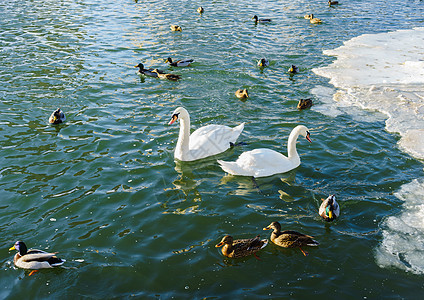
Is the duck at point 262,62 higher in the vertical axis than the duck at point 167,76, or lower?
higher

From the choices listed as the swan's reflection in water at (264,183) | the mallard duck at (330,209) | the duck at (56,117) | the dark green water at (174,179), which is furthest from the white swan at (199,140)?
the duck at (56,117)

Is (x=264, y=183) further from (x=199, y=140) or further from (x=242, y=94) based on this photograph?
(x=242, y=94)

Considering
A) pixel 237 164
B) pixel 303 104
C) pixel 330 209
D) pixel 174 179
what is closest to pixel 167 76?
pixel 303 104

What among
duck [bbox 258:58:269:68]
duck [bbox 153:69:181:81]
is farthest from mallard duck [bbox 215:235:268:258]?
duck [bbox 258:58:269:68]

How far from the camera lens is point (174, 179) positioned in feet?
32.6

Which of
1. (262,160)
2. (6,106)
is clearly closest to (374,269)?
(262,160)

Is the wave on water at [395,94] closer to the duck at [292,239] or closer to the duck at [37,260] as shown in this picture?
the duck at [292,239]

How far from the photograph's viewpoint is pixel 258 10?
2717 centimetres

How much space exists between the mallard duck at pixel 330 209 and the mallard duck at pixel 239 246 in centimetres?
159

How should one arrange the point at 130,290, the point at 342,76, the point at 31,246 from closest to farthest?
the point at 130,290 < the point at 31,246 < the point at 342,76

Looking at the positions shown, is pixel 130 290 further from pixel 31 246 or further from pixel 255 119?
pixel 255 119

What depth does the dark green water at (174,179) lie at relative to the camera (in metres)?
6.95

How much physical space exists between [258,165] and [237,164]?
1.65 ft

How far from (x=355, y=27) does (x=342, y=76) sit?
8.48 meters
